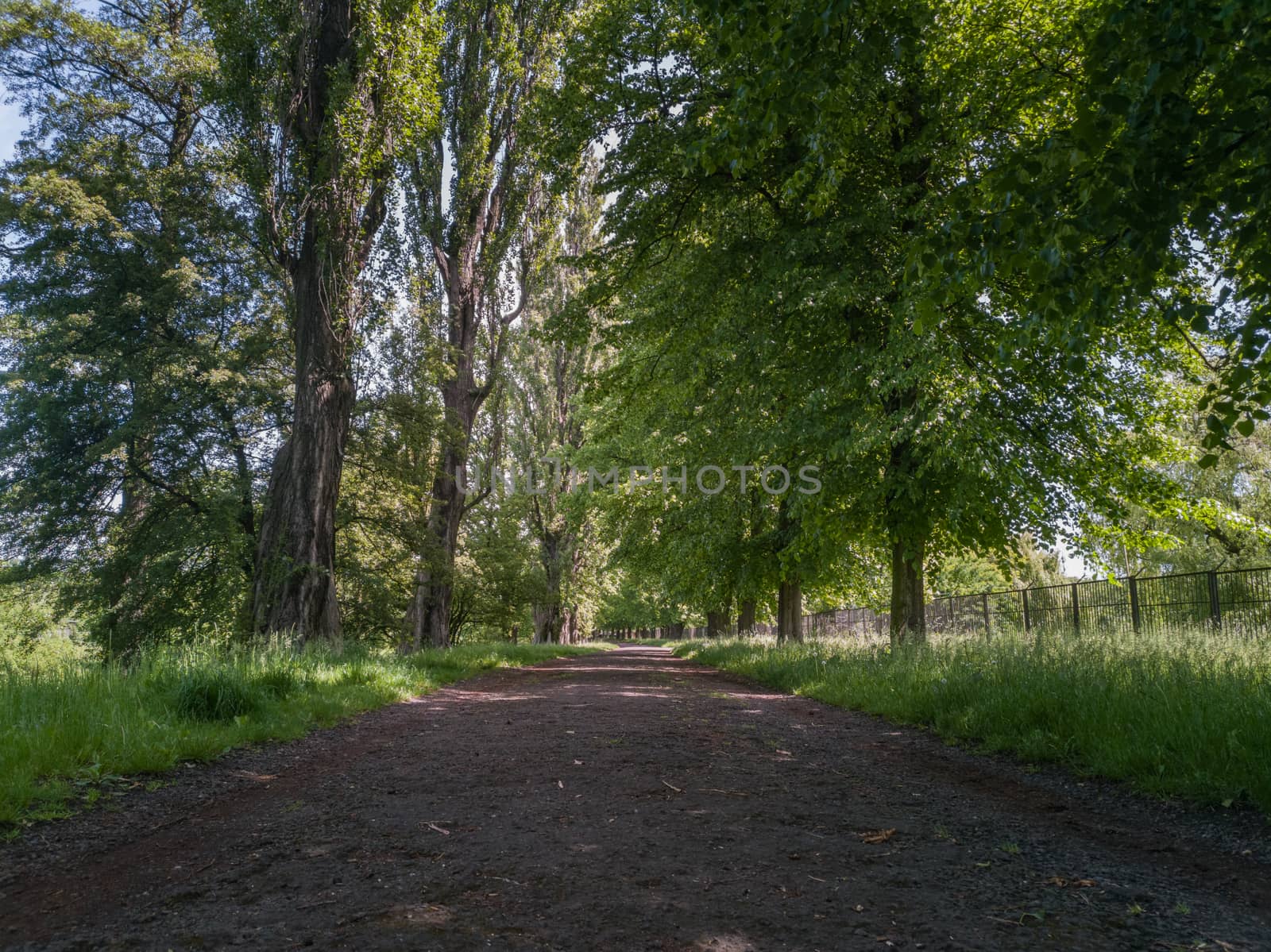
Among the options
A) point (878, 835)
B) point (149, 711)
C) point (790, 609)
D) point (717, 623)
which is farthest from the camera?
point (717, 623)

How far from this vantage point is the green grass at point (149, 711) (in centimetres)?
443

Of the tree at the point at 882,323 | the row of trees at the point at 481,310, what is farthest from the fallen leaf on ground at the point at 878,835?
the tree at the point at 882,323

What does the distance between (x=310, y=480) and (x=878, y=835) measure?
35.6ft

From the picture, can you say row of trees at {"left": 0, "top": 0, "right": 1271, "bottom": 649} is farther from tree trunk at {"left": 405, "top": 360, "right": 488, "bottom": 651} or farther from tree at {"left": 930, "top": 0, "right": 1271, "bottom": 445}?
tree at {"left": 930, "top": 0, "right": 1271, "bottom": 445}

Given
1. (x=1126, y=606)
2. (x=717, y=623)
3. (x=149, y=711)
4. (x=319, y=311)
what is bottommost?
(x=717, y=623)

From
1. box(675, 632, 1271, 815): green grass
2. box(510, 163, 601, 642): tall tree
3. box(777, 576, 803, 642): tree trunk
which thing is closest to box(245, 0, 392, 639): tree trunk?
box(675, 632, 1271, 815): green grass

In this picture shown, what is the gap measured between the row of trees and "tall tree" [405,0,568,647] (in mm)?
91

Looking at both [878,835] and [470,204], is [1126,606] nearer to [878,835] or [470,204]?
[878,835]

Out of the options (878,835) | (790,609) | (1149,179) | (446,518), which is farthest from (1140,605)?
(446,518)

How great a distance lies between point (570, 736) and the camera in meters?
6.67

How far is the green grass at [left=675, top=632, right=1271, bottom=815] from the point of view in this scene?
14.4ft

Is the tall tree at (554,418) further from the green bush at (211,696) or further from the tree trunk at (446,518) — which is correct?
the green bush at (211,696)

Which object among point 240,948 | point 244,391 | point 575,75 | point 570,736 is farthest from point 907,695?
point 244,391

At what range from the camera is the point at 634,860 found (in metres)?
3.30
